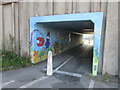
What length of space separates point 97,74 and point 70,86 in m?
2.12

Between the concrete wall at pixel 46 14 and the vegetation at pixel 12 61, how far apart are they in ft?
1.43

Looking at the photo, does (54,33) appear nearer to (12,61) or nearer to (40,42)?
(40,42)

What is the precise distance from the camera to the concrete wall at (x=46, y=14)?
16.5ft

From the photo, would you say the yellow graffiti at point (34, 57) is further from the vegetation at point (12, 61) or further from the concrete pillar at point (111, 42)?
the concrete pillar at point (111, 42)

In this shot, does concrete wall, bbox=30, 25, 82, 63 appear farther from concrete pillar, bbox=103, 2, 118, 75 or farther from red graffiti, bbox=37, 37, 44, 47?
concrete pillar, bbox=103, 2, 118, 75

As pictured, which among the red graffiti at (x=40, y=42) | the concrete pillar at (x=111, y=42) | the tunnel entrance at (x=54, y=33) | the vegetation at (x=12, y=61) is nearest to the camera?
the concrete pillar at (x=111, y=42)

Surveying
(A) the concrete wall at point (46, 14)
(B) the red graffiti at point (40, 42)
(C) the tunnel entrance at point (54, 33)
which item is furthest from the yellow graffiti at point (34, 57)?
(B) the red graffiti at point (40, 42)

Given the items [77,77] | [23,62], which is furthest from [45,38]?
[77,77]

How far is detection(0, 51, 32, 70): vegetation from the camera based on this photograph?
6484 mm

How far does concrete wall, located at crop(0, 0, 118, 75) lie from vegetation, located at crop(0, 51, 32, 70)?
1.43ft

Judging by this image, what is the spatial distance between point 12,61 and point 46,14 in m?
4.35

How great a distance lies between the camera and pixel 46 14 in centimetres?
662

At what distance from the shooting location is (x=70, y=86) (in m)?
4.10

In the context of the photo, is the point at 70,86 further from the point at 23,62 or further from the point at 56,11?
the point at 56,11
